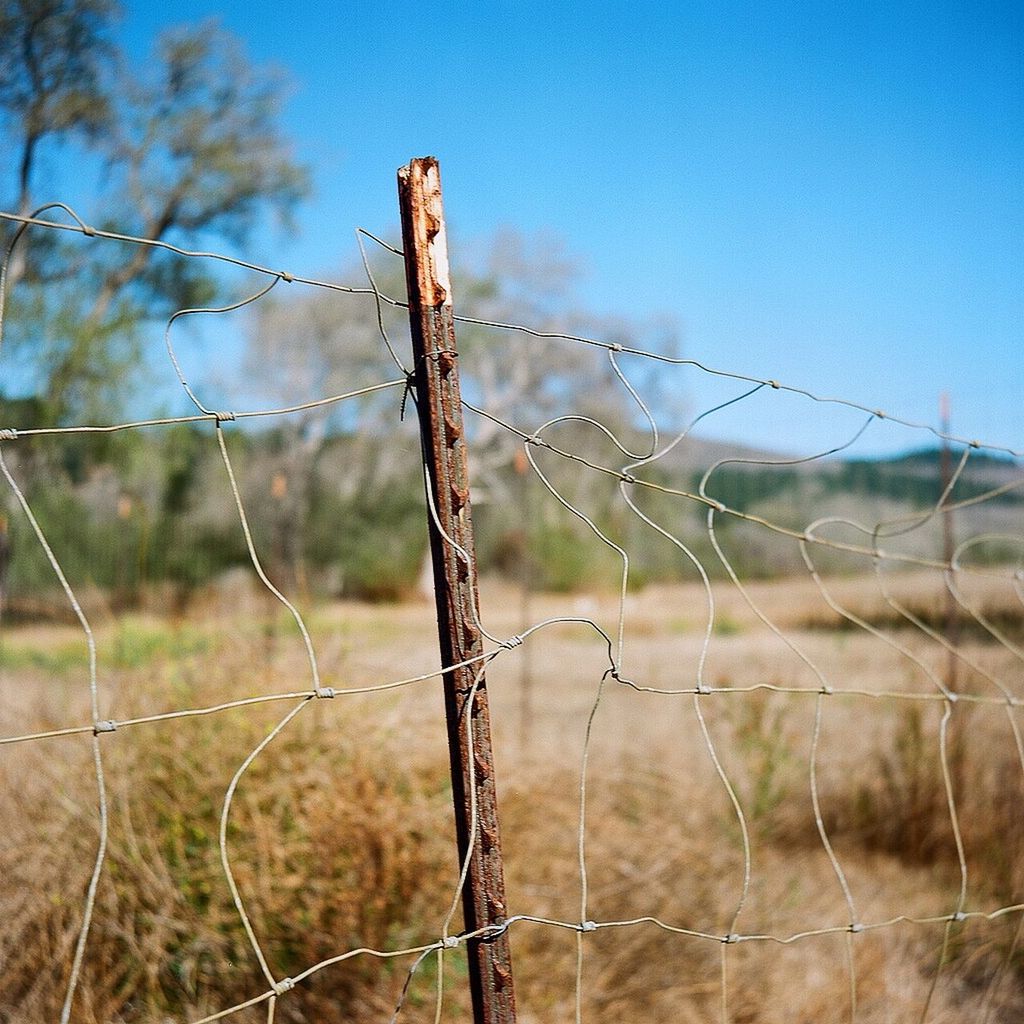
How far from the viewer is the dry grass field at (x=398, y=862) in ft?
6.64

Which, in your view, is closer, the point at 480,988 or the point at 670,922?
the point at 480,988

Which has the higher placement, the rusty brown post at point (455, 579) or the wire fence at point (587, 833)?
the rusty brown post at point (455, 579)

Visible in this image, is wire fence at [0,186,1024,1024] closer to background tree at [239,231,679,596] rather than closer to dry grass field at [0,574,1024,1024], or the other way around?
dry grass field at [0,574,1024,1024]

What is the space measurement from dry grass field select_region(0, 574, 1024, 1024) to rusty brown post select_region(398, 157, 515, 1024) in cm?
43

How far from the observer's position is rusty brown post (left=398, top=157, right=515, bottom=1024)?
118 centimetres

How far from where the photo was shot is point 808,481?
32.2 ft

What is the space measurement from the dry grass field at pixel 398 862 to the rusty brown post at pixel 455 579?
43 cm

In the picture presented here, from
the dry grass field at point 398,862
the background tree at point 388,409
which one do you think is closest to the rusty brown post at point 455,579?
the dry grass field at point 398,862

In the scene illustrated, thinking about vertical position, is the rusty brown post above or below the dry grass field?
above

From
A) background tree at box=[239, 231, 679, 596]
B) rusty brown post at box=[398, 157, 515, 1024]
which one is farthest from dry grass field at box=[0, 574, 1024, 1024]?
background tree at box=[239, 231, 679, 596]

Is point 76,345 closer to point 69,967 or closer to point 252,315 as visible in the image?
point 252,315

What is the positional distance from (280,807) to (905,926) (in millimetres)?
1806

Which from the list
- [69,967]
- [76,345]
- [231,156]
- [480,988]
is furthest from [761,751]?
[231,156]

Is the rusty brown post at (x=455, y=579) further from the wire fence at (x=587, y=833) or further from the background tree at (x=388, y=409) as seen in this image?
the background tree at (x=388, y=409)
